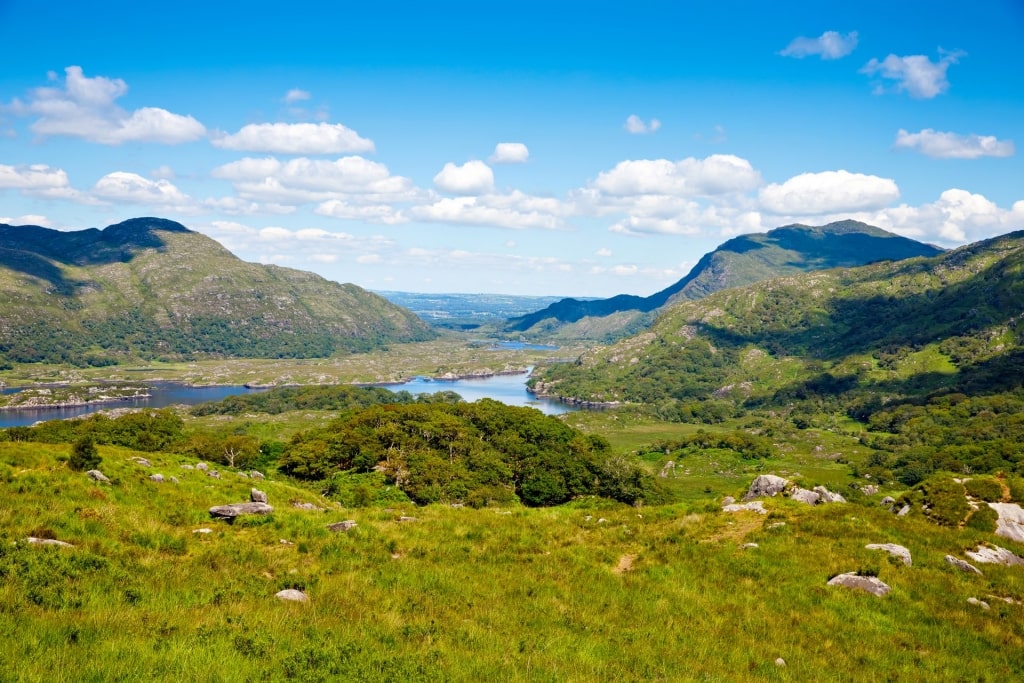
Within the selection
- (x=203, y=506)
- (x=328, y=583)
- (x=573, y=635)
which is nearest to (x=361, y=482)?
(x=203, y=506)

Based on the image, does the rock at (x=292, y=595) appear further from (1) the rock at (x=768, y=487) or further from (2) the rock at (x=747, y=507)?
(1) the rock at (x=768, y=487)

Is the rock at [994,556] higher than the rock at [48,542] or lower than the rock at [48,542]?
lower

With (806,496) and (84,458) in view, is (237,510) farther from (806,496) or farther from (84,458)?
(806,496)

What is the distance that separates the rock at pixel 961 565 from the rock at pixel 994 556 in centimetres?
109

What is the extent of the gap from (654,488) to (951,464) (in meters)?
119

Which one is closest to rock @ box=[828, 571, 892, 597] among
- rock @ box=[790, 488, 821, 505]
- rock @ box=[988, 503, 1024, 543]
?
rock @ box=[988, 503, 1024, 543]

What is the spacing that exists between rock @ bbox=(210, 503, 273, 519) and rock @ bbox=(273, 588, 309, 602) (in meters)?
9.79

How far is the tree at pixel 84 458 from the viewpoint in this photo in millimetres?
30237

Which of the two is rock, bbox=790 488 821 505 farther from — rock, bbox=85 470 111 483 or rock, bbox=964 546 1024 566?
rock, bbox=85 470 111 483

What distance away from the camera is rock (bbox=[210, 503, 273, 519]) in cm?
2617

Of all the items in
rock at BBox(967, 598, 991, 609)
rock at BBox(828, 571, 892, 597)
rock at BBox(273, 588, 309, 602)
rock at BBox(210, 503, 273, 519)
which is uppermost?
rock at BBox(273, 588, 309, 602)

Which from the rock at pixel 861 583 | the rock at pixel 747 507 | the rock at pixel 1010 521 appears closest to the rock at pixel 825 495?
the rock at pixel 747 507

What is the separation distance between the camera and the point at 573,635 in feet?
54.0

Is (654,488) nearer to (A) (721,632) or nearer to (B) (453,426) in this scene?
(B) (453,426)
